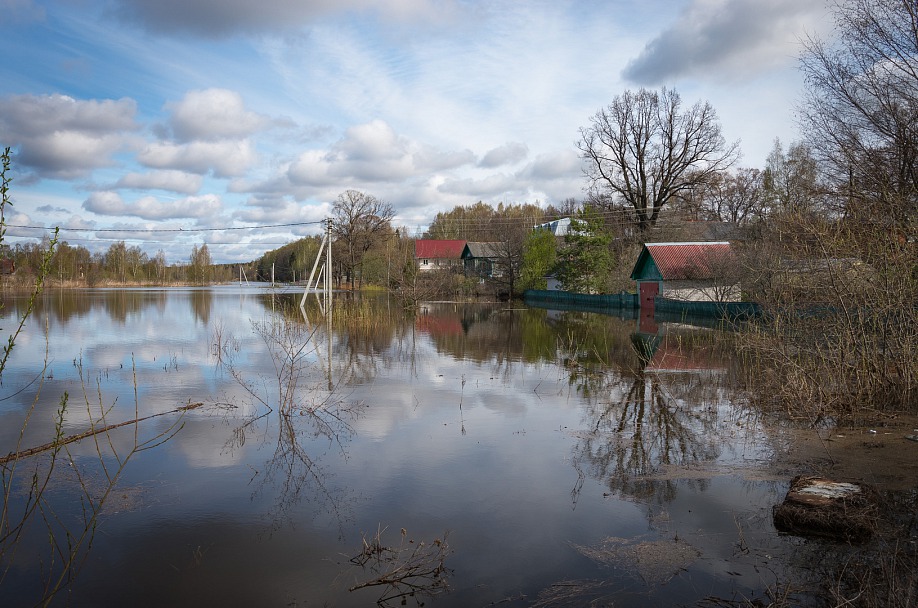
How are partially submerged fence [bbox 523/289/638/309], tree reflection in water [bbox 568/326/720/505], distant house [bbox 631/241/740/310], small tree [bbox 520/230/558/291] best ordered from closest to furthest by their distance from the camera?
tree reflection in water [bbox 568/326/720/505] → distant house [bbox 631/241/740/310] → partially submerged fence [bbox 523/289/638/309] → small tree [bbox 520/230/558/291]

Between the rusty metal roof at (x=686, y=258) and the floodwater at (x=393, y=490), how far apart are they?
71.0ft

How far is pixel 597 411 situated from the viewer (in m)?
10.6

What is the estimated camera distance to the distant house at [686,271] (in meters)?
33.5

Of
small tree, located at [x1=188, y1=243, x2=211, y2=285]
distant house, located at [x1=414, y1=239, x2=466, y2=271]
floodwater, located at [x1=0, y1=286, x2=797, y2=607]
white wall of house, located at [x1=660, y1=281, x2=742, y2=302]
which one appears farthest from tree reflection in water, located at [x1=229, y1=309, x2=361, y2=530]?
small tree, located at [x1=188, y1=243, x2=211, y2=285]

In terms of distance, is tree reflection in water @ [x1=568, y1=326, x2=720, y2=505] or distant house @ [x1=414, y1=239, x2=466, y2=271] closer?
tree reflection in water @ [x1=568, y1=326, x2=720, y2=505]

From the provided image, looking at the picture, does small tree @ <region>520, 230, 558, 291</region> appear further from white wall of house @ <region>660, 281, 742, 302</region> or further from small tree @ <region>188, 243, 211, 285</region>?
small tree @ <region>188, 243, 211, 285</region>

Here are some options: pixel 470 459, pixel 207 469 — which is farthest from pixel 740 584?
pixel 207 469

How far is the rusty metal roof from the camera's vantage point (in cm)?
3472

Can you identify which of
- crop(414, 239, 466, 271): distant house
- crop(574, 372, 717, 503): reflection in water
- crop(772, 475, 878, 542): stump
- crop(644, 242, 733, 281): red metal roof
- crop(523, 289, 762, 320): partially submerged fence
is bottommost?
crop(574, 372, 717, 503): reflection in water

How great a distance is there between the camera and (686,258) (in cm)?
3606

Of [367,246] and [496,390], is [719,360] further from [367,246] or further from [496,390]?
[367,246]

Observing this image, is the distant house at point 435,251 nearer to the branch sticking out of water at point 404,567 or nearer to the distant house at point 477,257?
the distant house at point 477,257

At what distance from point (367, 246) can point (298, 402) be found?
61.3 meters

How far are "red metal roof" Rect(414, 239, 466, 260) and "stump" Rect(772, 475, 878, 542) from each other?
7429 cm
